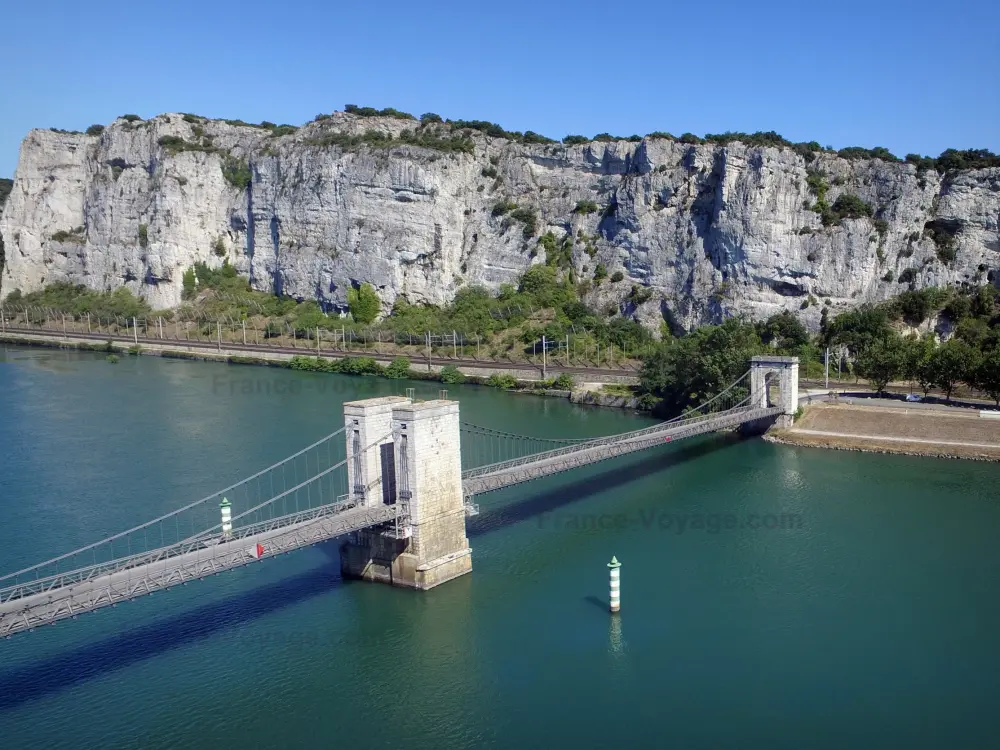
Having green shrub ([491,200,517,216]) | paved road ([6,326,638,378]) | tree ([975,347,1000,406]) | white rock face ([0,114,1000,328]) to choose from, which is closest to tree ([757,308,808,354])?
white rock face ([0,114,1000,328])

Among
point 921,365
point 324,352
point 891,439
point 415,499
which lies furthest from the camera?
point 324,352

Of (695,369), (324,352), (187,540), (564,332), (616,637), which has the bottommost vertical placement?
(616,637)

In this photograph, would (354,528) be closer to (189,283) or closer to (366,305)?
(366,305)

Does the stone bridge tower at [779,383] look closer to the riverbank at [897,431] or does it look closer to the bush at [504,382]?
the riverbank at [897,431]

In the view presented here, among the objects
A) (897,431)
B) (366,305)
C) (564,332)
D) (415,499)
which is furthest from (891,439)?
(366,305)

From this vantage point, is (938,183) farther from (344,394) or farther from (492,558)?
(492,558)

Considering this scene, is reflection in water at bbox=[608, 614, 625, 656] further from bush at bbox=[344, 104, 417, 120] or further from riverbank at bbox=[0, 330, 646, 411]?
bush at bbox=[344, 104, 417, 120]
